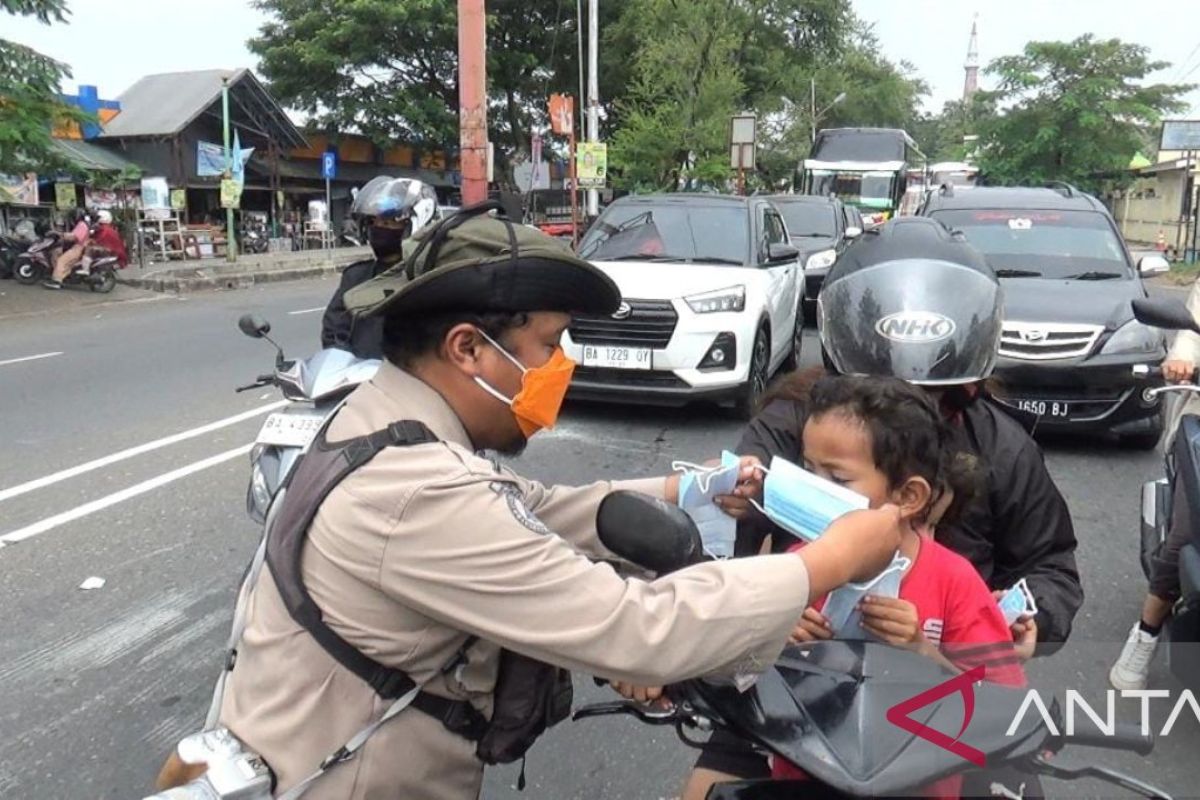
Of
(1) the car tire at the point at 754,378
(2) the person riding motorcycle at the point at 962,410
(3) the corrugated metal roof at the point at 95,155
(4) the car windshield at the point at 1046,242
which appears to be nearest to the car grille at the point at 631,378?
(1) the car tire at the point at 754,378

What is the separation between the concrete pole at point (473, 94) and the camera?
9789 mm

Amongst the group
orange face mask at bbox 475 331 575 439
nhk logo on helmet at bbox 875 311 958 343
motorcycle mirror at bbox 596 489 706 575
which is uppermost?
nhk logo on helmet at bbox 875 311 958 343

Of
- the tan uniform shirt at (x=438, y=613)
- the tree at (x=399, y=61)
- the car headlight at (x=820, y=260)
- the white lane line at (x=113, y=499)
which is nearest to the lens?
the tan uniform shirt at (x=438, y=613)

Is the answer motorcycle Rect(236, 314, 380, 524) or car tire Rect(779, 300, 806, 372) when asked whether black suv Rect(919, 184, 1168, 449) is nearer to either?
car tire Rect(779, 300, 806, 372)

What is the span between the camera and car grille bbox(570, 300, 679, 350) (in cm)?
711

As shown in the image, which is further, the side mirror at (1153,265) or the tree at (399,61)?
the tree at (399,61)

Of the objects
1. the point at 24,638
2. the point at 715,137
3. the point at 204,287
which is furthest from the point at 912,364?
the point at 715,137

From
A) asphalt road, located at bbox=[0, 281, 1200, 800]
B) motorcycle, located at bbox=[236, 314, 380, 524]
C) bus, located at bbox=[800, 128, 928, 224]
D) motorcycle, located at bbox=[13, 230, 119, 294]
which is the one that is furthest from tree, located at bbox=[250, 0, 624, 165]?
motorcycle, located at bbox=[236, 314, 380, 524]

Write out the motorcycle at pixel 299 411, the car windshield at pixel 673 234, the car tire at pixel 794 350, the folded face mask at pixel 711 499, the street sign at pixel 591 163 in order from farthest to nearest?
1. the street sign at pixel 591 163
2. the car tire at pixel 794 350
3. the car windshield at pixel 673 234
4. the motorcycle at pixel 299 411
5. the folded face mask at pixel 711 499

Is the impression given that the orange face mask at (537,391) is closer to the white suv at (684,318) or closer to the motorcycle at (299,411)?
the motorcycle at (299,411)

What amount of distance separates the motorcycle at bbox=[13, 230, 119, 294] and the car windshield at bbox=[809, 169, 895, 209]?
17.3 metres

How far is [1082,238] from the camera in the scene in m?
7.96

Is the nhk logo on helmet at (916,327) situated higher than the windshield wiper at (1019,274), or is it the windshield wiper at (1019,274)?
the nhk logo on helmet at (916,327)

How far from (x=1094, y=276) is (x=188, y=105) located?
90.1ft
